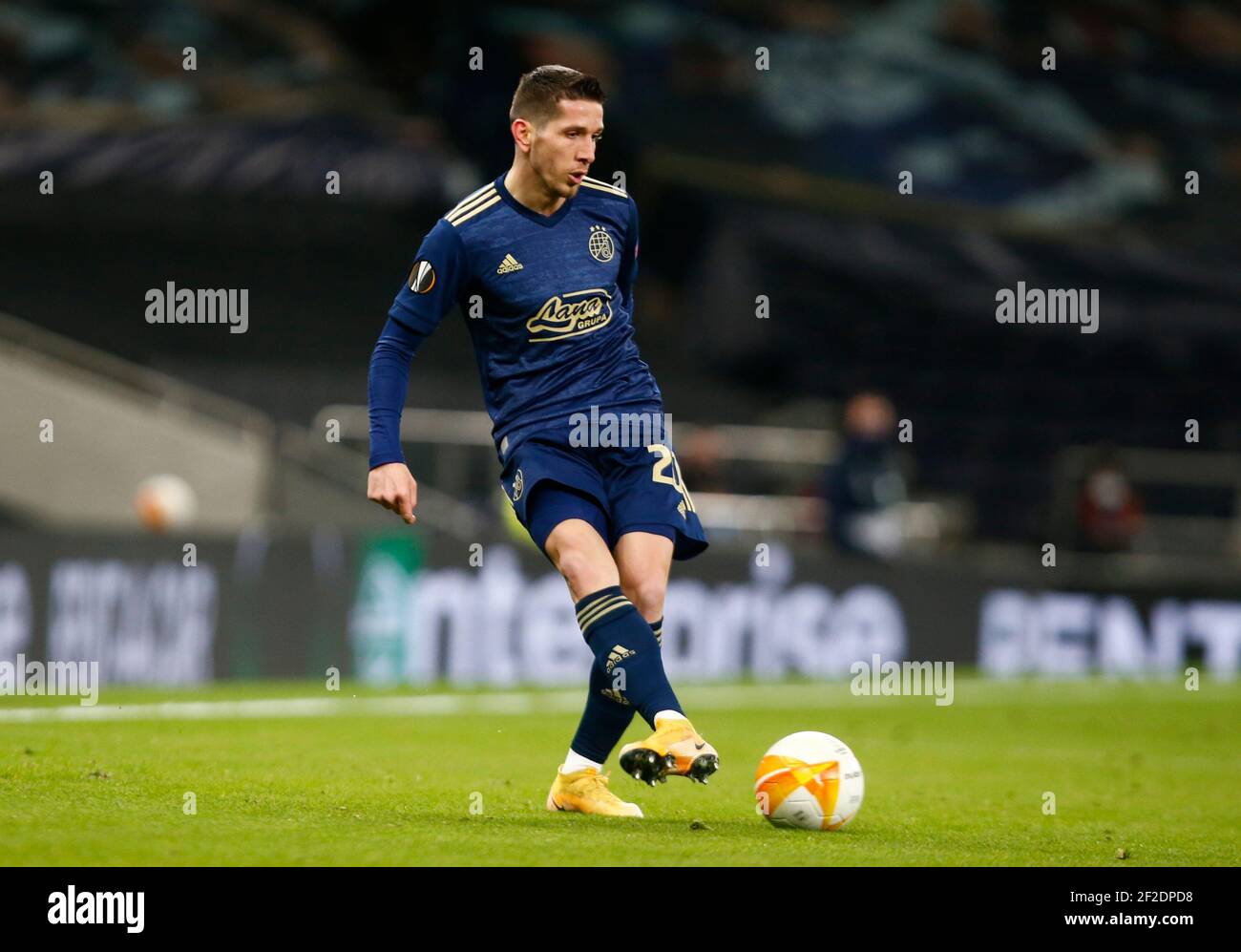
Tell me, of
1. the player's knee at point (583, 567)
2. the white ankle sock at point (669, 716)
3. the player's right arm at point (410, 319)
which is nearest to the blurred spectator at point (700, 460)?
the player's right arm at point (410, 319)

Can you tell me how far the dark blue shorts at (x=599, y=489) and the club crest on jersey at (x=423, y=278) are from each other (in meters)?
0.60

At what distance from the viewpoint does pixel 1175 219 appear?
22719 millimetres

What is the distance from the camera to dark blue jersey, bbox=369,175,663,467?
6.57m

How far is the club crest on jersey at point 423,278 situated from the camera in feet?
21.4

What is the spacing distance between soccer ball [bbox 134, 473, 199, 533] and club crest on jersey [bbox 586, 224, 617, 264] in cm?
877

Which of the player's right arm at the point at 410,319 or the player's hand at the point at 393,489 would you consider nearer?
the player's hand at the point at 393,489

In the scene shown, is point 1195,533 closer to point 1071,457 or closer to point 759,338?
point 1071,457

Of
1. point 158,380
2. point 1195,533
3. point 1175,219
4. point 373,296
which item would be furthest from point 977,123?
point 158,380

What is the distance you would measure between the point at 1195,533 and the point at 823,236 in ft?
16.4

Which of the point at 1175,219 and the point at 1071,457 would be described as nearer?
the point at 1071,457

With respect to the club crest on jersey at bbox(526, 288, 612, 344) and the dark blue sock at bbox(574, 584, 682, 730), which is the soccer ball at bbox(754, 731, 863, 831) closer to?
the dark blue sock at bbox(574, 584, 682, 730)

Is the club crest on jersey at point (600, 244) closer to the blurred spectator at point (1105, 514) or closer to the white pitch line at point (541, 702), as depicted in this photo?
the white pitch line at point (541, 702)

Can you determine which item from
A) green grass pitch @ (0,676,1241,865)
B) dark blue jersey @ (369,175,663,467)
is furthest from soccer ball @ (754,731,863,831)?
dark blue jersey @ (369,175,663,467)

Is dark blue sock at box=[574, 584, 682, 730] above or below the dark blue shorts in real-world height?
below
